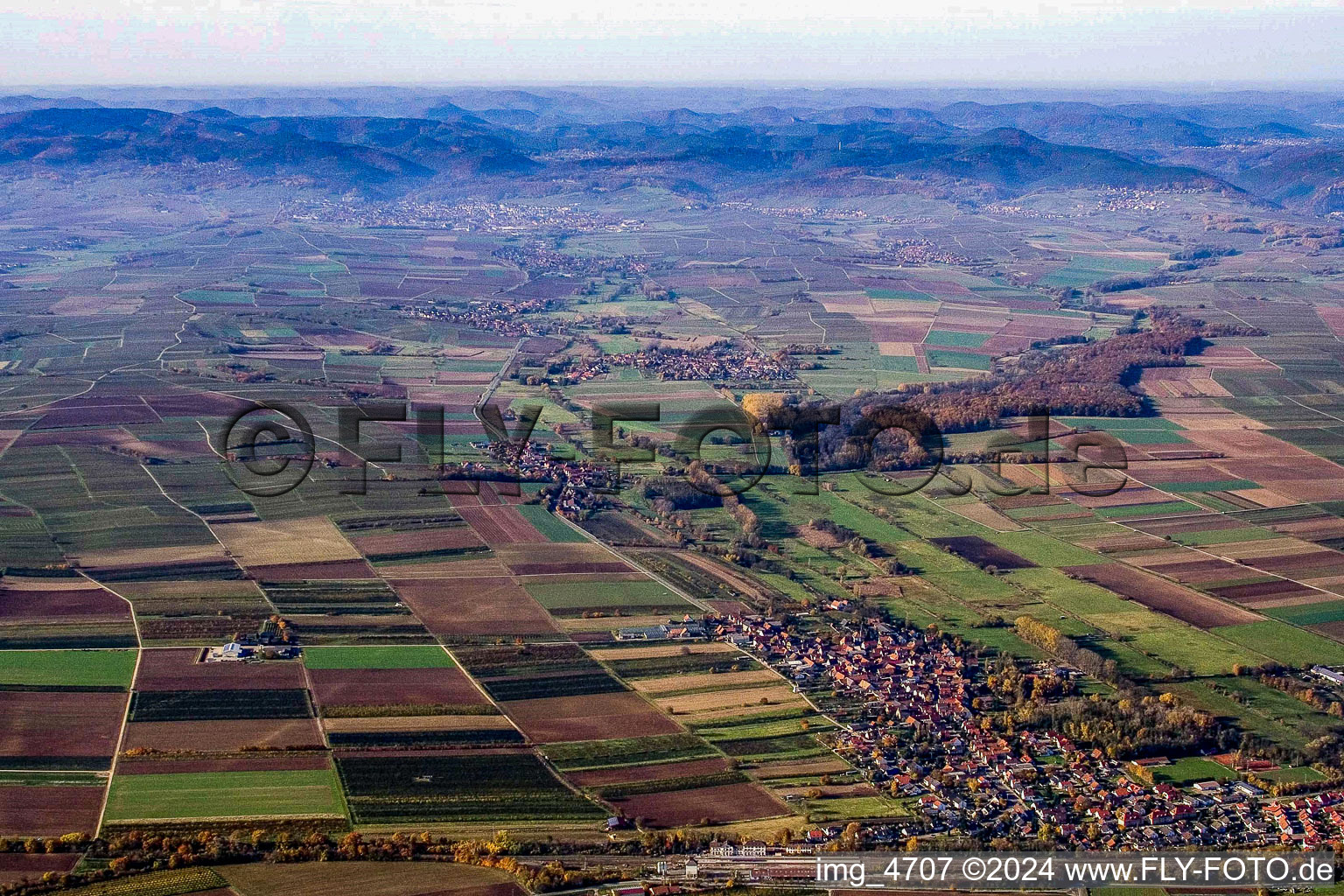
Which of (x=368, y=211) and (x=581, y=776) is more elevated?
(x=368, y=211)

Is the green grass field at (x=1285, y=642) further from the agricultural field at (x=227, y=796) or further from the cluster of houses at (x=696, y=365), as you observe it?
the cluster of houses at (x=696, y=365)

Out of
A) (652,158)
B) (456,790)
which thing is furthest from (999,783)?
(652,158)

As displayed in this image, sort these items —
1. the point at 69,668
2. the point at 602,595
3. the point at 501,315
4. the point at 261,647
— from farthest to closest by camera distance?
the point at 501,315, the point at 602,595, the point at 261,647, the point at 69,668

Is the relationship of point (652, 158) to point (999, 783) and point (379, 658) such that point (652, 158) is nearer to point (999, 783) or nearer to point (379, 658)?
point (379, 658)

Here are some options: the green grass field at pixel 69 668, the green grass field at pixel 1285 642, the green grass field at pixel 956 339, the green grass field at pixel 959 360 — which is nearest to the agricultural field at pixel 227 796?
the green grass field at pixel 69 668

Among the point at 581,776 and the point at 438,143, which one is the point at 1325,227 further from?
the point at 581,776

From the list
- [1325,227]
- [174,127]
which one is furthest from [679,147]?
Result: [1325,227]
